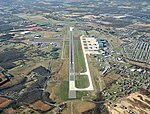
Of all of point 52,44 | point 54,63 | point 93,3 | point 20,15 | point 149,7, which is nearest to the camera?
point 54,63

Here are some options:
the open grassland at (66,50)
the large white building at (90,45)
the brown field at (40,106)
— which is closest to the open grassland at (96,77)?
the open grassland at (66,50)

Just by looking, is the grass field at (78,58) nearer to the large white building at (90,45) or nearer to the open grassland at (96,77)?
the large white building at (90,45)

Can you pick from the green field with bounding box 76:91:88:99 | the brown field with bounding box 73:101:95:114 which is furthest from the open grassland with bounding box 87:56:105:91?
the brown field with bounding box 73:101:95:114

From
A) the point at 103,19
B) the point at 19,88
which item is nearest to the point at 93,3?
the point at 103,19

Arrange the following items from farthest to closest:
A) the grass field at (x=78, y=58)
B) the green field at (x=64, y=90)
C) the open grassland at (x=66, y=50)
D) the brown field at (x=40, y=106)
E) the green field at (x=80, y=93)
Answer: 1. the open grassland at (x=66, y=50)
2. the grass field at (x=78, y=58)
3. the green field at (x=80, y=93)
4. the green field at (x=64, y=90)
5. the brown field at (x=40, y=106)

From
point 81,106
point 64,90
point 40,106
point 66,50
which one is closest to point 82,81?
point 64,90

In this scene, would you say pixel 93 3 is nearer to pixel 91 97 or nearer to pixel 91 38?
pixel 91 38
